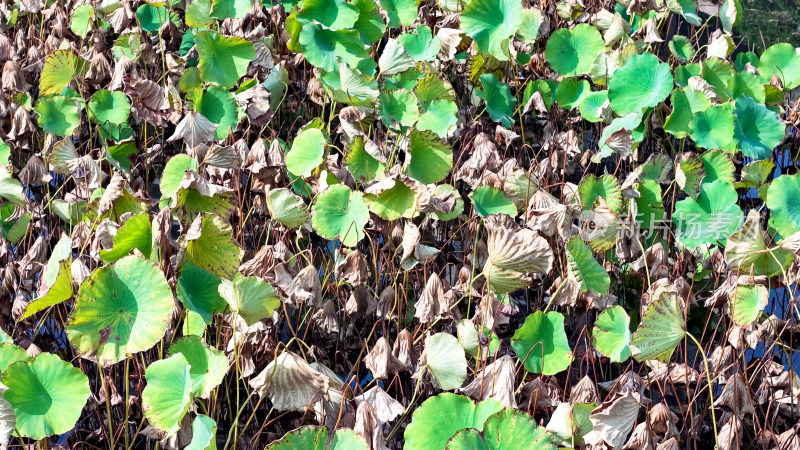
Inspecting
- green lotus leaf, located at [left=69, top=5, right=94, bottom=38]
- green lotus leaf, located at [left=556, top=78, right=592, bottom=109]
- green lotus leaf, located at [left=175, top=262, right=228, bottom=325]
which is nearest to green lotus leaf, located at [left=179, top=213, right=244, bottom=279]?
green lotus leaf, located at [left=175, top=262, right=228, bottom=325]

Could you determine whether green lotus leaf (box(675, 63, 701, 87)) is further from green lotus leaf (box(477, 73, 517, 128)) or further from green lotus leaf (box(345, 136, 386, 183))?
green lotus leaf (box(345, 136, 386, 183))

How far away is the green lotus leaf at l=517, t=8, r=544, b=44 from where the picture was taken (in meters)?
2.21

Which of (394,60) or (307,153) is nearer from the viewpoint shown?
(307,153)

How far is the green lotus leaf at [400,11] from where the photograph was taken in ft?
7.40

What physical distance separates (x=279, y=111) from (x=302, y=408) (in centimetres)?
122

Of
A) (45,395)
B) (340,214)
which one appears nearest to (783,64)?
(340,214)

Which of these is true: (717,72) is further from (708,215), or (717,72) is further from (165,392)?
(165,392)

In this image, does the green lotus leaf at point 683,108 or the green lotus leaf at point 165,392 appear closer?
the green lotus leaf at point 165,392

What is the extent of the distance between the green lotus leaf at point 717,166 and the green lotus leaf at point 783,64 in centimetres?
52

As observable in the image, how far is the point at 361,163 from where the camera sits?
65.2 inches

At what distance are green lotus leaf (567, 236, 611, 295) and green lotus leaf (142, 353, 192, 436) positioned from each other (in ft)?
2.06

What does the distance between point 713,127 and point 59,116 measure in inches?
56.9

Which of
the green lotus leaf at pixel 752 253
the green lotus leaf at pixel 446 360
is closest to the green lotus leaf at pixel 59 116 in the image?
the green lotus leaf at pixel 446 360

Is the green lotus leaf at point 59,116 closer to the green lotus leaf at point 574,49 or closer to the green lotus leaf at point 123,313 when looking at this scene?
the green lotus leaf at point 123,313
